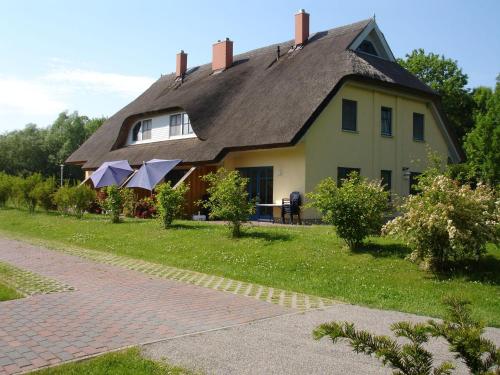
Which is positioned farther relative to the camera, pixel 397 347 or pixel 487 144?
pixel 487 144

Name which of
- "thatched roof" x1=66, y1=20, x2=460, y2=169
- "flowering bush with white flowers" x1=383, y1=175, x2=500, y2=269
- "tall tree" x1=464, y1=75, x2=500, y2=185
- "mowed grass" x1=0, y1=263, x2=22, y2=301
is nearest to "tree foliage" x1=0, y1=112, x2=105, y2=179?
"thatched roof" x1=66, y1=20, x2=460, y2=169

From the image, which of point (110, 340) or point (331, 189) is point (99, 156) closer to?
point (331, 189)

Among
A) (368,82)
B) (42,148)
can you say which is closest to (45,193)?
(368,82)

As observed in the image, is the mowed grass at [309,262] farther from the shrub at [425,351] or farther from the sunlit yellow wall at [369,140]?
the sunlit yellow wall at [369,140]

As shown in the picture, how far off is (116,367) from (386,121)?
19.9m

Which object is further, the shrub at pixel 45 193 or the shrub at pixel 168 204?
the shrub at pixel 45 193

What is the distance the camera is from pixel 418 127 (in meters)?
24.4

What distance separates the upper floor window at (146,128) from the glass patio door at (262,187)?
7.58 meters

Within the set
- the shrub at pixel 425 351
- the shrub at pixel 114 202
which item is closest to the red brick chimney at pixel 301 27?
the shrub at pixel 114 202

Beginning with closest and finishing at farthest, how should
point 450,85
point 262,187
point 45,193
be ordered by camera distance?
point 262,187 → point 45,193 → point 450,85

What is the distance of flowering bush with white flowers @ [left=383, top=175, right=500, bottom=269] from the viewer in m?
9.50

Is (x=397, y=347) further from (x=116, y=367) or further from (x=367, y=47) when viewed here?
(x=367, y=47)

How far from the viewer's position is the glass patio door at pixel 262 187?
20953 mm

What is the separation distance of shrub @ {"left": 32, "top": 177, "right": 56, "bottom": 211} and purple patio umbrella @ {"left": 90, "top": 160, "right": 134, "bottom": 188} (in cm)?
221
